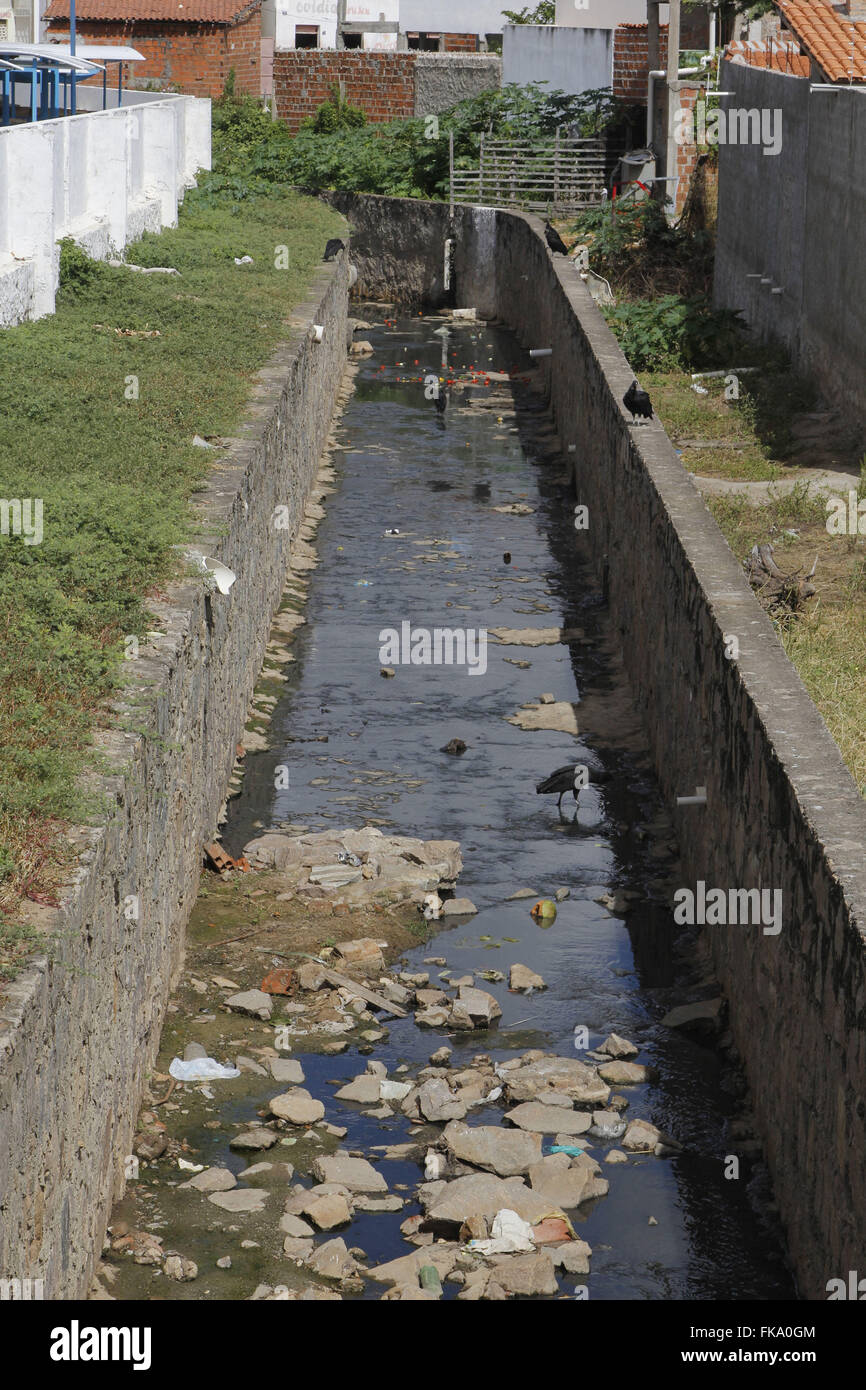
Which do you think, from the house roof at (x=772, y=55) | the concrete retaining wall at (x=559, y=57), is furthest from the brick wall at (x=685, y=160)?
the concrete retaining wall at (x=559, y=57)

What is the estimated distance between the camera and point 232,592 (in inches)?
386

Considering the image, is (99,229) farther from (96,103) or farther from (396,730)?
(96,103)

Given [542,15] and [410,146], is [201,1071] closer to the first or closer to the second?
[410,146]

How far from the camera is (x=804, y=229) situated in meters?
17.0

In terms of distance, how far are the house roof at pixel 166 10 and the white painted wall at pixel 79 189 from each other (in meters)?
15.5

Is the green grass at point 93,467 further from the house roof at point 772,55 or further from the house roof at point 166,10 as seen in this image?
the house roof at point 166,10

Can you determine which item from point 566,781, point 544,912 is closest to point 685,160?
point 566,781

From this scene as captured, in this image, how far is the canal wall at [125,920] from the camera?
14.8ft

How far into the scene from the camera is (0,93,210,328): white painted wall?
14289 millimetres

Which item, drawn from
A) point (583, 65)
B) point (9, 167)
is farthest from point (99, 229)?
point (583, 65)

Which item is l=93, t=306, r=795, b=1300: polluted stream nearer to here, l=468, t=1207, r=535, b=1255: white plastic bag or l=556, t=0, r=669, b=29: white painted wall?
l=468, t=1207, r=535, b=1255: white plastic bag

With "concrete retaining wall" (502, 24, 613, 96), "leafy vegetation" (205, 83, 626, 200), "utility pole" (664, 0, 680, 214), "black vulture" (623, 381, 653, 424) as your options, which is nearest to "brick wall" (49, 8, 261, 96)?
"leafy vegetation" (205, 83, 626, 200)
